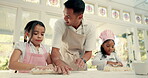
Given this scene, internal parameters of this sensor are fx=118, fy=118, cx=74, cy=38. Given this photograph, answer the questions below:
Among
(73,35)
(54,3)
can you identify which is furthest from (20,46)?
(54,3)

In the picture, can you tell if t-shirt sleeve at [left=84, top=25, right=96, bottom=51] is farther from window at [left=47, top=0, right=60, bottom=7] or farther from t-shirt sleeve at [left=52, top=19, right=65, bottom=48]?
window at [left=47, top=0, right=60, bottom=7]

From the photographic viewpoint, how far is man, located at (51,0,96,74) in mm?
885

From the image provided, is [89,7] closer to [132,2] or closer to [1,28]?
[132,2]

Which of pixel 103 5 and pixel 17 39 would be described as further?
pixel 103 5

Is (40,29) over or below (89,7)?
below

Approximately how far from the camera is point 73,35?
43.7 inches

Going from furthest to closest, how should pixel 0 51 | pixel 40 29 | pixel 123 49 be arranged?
1. pixel 123 49
2. pixel 0 51
3. pixel 40 29

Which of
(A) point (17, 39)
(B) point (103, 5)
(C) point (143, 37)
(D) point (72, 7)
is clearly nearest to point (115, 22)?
(B) point (103, 5)

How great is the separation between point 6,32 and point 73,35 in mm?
1707

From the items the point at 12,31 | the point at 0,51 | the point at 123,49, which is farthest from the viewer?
Result: the point at 123,49

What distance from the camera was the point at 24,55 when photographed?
929 mm

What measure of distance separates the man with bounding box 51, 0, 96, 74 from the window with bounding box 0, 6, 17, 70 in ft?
4.73

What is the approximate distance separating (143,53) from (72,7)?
11.8 feet

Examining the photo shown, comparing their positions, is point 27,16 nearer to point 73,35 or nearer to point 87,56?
point 73,35
